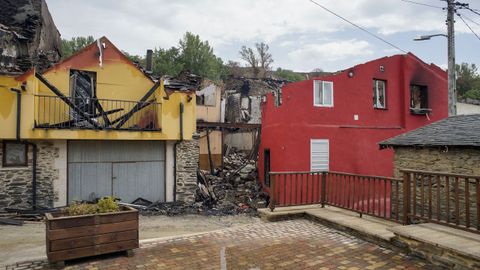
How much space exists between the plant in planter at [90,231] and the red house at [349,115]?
33.0ft

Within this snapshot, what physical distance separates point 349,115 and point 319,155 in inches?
94.3

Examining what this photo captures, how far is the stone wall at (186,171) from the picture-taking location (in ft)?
46.8

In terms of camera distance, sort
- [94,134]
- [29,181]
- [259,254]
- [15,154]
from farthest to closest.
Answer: [94,134] < [29,181] < [15,154] < [259,254]

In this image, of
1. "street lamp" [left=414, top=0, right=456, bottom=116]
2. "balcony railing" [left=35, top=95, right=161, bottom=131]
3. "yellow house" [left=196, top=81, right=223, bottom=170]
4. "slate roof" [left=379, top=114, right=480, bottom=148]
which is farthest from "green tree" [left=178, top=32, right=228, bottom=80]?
"slate roof" [left=379, top=114, right=480, bottom=148]

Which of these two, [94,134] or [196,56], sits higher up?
[196,56]

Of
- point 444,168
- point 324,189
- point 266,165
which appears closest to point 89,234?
point 324,189

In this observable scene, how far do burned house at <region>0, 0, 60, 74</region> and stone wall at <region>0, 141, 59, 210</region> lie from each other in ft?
13.3

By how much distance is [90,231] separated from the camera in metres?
5.17

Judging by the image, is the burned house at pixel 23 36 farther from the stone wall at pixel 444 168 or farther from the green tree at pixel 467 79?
the green tree at pixel 467 79

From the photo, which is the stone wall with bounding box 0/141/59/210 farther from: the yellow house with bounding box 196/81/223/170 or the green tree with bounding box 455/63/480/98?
the green tree with bounding box 455/63/480/98

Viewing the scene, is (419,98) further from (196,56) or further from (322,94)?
(196,56)

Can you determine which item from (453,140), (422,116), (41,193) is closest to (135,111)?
(41,193)

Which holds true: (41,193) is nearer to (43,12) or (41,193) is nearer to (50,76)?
(50,76)

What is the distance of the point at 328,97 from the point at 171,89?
685cm
